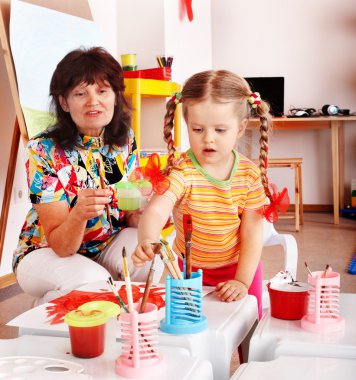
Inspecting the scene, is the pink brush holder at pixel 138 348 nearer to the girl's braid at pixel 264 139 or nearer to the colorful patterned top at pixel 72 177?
the girl's braid at pixel 264 139

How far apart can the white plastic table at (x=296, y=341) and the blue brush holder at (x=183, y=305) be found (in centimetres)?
10

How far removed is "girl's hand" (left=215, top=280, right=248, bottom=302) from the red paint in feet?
1.16

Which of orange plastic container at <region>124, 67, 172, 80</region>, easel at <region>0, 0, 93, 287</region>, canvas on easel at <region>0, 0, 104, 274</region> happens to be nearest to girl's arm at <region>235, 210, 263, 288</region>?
canvas on easel at <region>0, 0, 104, 274</region>

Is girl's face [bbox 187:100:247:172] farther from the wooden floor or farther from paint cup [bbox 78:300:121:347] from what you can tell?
the wooden floor

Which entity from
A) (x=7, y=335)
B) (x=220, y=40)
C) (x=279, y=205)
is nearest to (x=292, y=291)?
(x=279, y=205)

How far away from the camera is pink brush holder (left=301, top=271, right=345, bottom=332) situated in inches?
40.1

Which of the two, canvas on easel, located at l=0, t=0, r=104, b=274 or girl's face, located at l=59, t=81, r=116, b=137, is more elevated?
canvas on easel, located at l=0, t=0, r=104, b=274

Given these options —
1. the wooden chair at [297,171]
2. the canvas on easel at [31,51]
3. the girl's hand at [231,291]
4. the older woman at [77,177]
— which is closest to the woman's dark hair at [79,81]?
the older woman at [77,177]

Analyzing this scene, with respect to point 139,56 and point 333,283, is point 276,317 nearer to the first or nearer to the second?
point 333,283

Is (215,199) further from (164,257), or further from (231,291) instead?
(164,257)

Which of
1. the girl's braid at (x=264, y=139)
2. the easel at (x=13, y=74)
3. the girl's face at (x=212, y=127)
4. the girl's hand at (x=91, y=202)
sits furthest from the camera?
the easel at (x=13, y=74)

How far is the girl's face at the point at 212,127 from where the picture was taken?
128 centimetres

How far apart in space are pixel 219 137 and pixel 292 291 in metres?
0.38

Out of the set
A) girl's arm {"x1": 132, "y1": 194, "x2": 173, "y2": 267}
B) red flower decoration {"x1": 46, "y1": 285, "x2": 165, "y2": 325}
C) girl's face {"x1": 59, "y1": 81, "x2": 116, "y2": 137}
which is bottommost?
red flower decoration {"x1": 46, "y1": 285, "x2": 165, "y2": 325}
